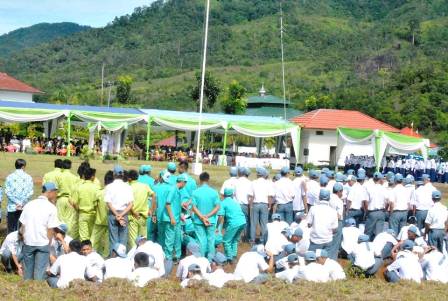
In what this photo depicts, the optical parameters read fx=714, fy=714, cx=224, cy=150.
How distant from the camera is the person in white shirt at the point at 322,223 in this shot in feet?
34.0

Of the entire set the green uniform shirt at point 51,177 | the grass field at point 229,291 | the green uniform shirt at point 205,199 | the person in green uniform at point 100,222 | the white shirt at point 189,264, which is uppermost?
the green uniform shirt at point 51,177

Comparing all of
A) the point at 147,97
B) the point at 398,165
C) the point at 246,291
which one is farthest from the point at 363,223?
the point at 147,97

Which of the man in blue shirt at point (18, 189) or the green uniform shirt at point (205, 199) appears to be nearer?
the man in blue shirt at point (18, 189)

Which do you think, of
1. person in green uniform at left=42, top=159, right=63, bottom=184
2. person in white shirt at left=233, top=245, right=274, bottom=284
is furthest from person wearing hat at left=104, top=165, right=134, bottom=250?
person in white shirt at left=233, top=245, right=274, bottom=284

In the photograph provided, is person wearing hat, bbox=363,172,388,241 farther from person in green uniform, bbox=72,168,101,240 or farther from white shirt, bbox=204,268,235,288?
white shirt, bbox=204,268,235,288

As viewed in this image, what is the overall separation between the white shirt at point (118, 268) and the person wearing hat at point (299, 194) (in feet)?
18.0

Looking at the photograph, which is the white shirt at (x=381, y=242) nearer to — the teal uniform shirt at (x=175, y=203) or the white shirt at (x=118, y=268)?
the teal uniform shirt at (x=175, y=203)

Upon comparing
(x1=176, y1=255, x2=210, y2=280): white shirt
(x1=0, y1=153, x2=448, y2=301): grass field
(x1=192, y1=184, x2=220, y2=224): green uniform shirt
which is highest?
(x1=192, y1=184, x2=220, y2=224): green uniform shirt

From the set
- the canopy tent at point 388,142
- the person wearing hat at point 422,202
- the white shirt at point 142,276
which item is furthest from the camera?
the canopy tent at point 388,142

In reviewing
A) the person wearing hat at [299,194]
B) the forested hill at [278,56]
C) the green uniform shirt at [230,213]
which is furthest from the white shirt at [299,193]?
the forested hill at [278,56]

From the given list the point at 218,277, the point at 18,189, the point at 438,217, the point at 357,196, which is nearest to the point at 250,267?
the point at 218,277

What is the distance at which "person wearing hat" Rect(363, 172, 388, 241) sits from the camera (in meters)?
13.2

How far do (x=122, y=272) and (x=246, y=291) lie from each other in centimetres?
144

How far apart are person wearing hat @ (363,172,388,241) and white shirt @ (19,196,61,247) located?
6.67 m
